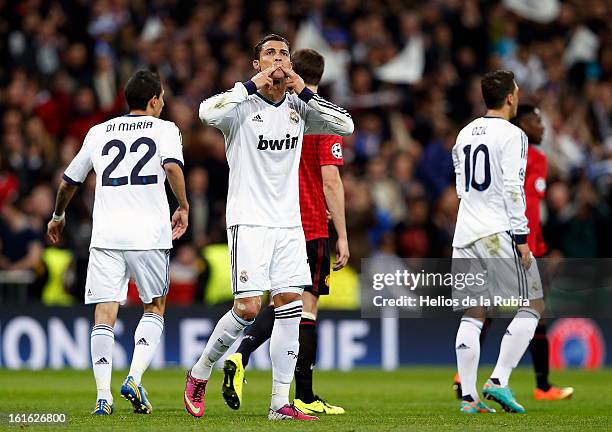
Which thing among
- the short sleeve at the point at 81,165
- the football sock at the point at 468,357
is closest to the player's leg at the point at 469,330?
the football sock at the point at 468,357

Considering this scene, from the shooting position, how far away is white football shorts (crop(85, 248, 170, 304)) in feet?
31.9

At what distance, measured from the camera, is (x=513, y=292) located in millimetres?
10414

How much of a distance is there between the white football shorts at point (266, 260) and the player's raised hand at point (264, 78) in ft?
3.27

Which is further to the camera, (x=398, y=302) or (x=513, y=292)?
(x=398, y=302)

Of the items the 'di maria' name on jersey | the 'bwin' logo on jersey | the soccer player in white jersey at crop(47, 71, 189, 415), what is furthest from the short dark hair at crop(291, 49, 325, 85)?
the 'di maria' name on jersey

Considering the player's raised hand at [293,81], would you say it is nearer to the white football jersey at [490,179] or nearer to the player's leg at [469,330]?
the white football jersey at [490,179]

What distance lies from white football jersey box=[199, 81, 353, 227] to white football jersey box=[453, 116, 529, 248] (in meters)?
1.50

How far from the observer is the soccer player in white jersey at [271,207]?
916 centimetres

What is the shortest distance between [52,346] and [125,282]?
695 cm

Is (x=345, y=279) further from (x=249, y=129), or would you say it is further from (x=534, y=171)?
(x=249, y=129)

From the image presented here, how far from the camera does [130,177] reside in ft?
32.1

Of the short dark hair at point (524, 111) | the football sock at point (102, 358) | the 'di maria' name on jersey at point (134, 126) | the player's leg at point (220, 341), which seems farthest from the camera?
the short dark hair at point (524, 111)

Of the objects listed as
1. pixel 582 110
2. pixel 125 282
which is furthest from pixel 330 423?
pixel 582 110

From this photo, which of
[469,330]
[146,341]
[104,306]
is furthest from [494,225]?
[104,306]
